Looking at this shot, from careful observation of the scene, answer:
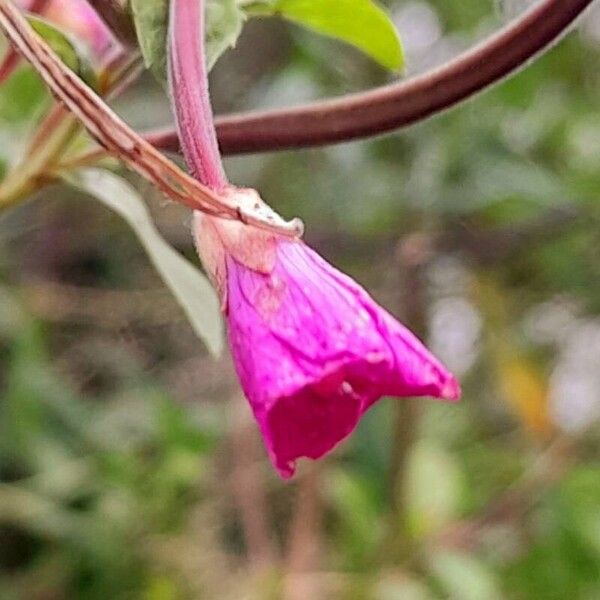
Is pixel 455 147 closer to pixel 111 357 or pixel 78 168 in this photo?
pixel 111 357

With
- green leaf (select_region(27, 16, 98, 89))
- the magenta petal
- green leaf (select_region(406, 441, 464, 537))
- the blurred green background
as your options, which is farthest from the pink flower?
green leaf (select_region(406, 441, 464, 537))

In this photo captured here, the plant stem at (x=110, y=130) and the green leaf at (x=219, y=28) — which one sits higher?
the green leaf at (x=219, y=28)

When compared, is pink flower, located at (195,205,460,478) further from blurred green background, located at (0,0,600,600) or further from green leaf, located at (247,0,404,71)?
blurred green background, located at (0,0,600,600)

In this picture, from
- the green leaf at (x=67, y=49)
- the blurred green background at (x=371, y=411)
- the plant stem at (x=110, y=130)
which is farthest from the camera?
the blurred green background at (x=371, y=411)

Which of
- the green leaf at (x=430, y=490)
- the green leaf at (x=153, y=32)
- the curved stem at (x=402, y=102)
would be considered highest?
the green leaf at (x=153, y=32)

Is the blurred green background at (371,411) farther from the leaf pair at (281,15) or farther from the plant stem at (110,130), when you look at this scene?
the plant stem at (110,130)

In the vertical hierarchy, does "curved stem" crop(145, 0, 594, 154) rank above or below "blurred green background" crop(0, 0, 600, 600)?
above

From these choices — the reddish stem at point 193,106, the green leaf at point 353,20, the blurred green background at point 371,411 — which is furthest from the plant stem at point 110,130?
the blurred green background at point 371,411
